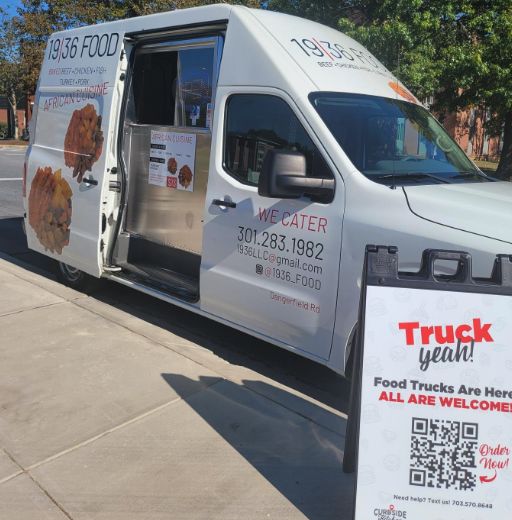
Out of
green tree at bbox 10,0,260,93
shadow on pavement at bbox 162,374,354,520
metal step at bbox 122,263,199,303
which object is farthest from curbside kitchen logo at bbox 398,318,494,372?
green tree at bbox 10,0,260,93

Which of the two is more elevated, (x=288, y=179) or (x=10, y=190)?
(x=288, y=179)

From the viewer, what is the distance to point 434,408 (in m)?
2.36

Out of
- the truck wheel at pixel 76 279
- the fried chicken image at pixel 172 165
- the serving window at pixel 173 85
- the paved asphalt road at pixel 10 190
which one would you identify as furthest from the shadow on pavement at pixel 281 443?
the paved asphalt road at pixel 10 190

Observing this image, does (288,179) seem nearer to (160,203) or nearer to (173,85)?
(160,203)

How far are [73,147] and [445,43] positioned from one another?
817 centimetres

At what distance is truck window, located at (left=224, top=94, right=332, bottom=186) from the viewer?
12.6 ft

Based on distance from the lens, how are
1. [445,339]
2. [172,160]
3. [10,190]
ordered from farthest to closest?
[10,190] < [172,160] < [445,339]

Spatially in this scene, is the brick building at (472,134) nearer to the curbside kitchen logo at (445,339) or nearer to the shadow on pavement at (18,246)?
the shadow on pavement at (18,246)

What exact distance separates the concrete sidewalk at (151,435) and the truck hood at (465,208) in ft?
4.75

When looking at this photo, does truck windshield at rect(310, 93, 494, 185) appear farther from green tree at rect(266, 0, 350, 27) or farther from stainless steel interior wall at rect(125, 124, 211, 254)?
green tree at rect(266, 0, 350, 27)

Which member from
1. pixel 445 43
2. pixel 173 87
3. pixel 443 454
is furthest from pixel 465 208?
pixel 445 43

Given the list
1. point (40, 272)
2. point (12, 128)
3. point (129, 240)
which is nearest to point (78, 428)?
point (129, 240)

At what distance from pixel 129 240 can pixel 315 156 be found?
261 cm

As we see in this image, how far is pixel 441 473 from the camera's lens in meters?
2.37
